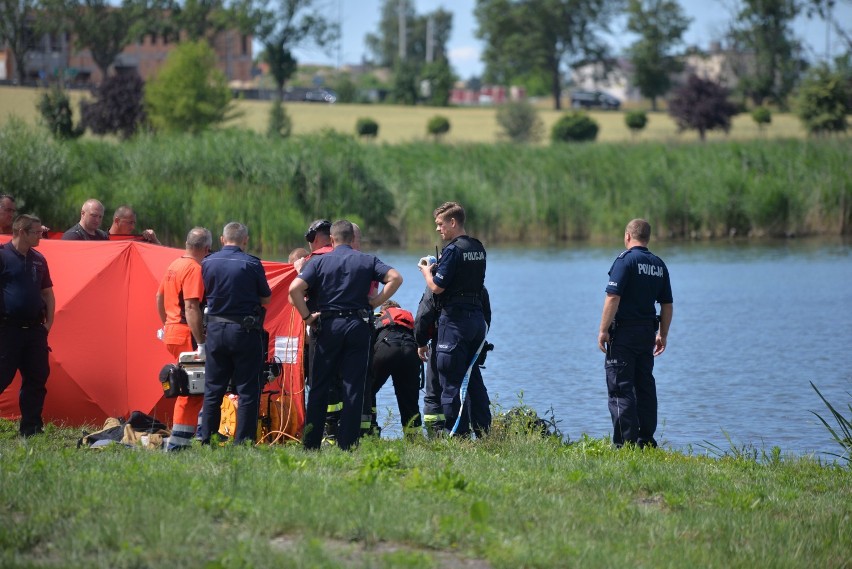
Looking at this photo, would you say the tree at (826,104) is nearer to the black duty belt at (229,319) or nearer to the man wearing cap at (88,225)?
the man wearing cap at (88,225)

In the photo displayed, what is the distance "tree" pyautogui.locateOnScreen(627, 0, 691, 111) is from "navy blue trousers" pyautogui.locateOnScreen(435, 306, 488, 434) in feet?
269

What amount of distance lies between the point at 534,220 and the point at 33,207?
49.2 ft

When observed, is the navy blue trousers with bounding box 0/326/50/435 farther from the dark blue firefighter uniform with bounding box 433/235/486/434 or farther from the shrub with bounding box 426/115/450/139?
the shrub with bounding box 426/115/450/139

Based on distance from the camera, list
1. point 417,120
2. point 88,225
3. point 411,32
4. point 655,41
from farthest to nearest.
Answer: point 411,32 → point 655,41 → point 417,120 → point 88,225

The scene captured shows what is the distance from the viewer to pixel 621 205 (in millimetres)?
36125

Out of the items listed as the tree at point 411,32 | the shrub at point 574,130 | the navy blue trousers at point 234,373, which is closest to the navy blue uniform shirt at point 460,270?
the navy blue trousers at point 234,373

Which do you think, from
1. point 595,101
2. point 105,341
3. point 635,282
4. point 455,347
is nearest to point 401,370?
point 455,347

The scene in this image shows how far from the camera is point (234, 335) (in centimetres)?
882

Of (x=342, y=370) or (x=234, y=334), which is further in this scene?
(x=342, y=370)

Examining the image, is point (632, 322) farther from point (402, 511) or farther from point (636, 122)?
point (636, 122)

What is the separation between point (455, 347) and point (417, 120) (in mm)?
67228

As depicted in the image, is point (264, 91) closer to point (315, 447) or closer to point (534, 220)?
point (534, 220)

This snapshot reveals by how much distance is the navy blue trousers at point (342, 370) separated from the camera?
9.02 m

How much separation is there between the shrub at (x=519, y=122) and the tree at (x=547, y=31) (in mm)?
26700
